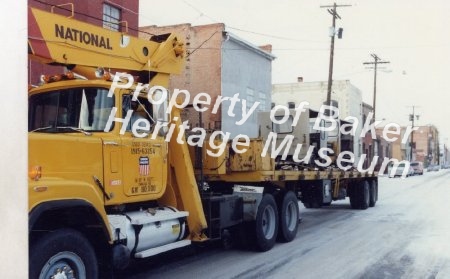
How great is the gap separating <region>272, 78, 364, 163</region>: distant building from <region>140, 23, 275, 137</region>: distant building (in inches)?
874

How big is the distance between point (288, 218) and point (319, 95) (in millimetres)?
40232

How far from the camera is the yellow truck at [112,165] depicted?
16.5 ft

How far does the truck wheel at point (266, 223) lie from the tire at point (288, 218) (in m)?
0.29

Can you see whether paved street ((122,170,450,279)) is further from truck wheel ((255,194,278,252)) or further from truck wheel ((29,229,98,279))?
truck wheel ((29,229,98,279))

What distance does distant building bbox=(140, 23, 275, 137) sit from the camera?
2508cm

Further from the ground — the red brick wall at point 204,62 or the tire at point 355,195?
the red brick wall at point 204,62

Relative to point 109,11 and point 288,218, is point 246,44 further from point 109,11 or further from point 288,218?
point 288,218

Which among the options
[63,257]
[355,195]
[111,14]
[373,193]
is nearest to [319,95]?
[373,193]

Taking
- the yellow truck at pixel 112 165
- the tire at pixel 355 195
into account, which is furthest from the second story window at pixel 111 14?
the tire at pixel 355 195

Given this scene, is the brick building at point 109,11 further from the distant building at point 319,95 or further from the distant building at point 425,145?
the distant building at point 425,145

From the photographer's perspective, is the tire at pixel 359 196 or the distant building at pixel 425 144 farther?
the distant building at pixel 425 144

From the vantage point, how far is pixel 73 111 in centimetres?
618

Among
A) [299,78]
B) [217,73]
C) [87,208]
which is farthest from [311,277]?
[299,78]

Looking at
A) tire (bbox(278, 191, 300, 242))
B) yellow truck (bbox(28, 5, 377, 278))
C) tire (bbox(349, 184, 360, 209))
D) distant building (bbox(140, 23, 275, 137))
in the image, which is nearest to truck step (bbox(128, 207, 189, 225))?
yellow truck (bbox(28, 5, 377, 278))
